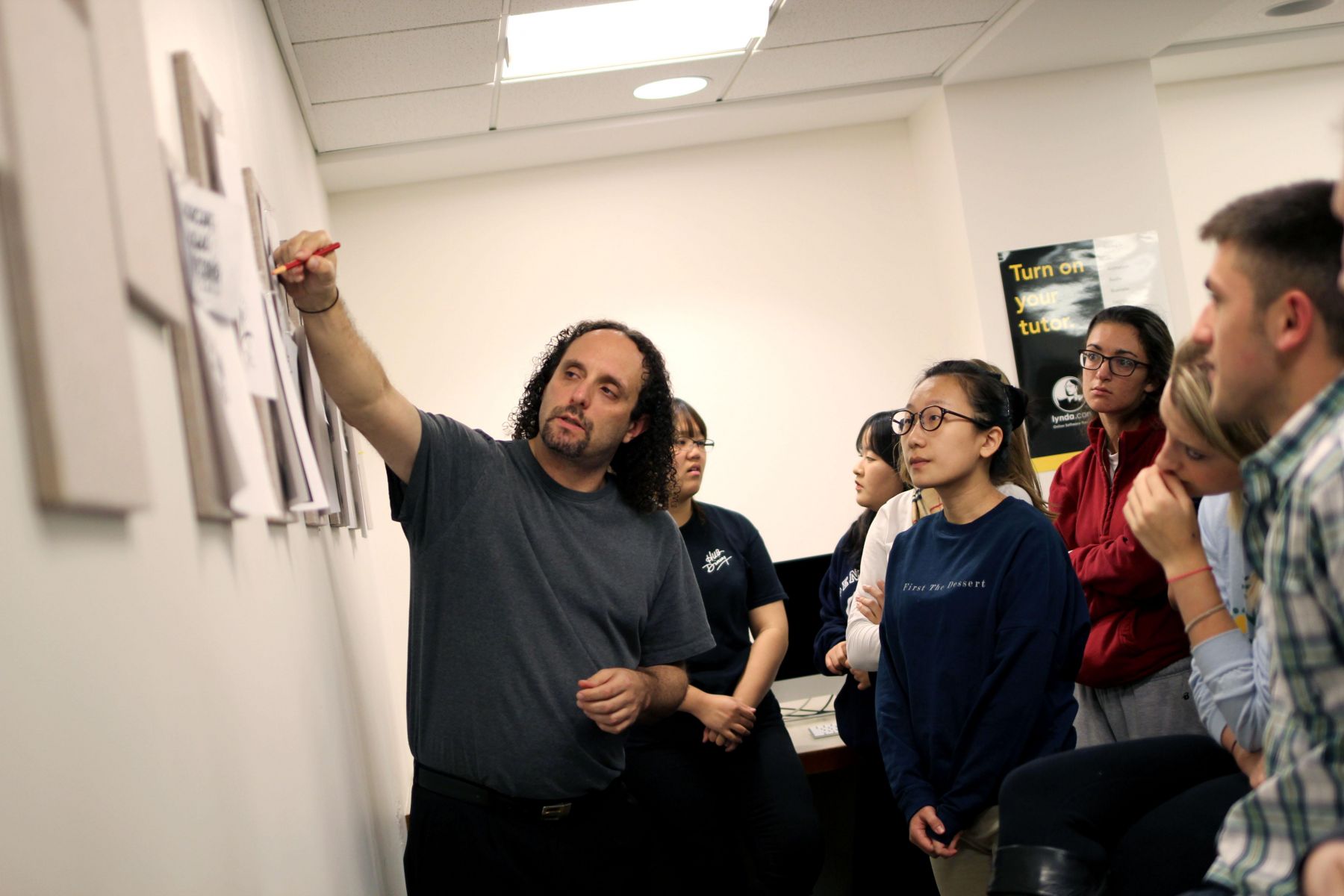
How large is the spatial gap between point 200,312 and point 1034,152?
11.8ft

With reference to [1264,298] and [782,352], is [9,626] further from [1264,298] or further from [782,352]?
[782,352]

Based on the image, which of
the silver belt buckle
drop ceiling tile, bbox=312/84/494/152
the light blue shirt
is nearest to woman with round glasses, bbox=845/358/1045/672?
the light blue shirt

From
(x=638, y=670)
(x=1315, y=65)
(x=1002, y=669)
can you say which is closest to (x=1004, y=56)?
(x=1315, y=65)

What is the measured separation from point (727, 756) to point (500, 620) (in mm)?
1242

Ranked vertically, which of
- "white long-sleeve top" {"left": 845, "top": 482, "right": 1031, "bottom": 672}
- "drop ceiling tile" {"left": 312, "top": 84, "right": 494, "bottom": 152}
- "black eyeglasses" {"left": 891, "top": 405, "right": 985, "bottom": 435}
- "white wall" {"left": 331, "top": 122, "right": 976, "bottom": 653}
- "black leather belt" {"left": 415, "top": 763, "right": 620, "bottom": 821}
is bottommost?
"black leather belt" {"left": 415, "top": 763, "right": 620, "bottom": 821}

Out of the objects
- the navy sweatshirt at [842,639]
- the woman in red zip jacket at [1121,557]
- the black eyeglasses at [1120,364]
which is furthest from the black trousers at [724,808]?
the black eyeglasses at [1120,364]

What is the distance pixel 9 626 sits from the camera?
1.91 ft

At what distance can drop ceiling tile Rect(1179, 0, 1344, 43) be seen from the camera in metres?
3.75

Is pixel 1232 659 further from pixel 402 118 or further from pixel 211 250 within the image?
pixel 402 118

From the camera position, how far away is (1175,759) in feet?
4.79

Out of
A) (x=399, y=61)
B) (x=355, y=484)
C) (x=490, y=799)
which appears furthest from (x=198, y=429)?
(x=399, y=61)

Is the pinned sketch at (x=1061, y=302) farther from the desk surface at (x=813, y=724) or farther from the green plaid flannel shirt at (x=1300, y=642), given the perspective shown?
the green plaid flannel shirt at (x=1300, y=642)

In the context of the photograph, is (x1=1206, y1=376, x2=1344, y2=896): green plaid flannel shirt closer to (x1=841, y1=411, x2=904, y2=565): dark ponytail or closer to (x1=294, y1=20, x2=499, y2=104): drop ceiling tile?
(x1=841, y1=411, x2=904, y2=565): dark ponytail

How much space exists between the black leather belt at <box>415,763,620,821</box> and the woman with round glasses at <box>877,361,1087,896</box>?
27.0 inches
